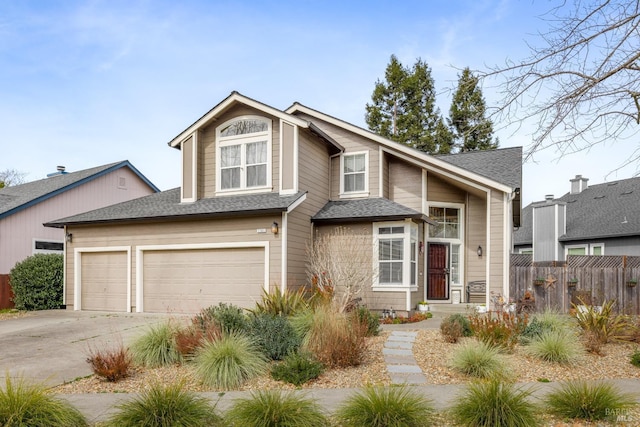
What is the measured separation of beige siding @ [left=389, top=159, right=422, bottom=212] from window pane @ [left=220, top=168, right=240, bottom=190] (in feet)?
15.2

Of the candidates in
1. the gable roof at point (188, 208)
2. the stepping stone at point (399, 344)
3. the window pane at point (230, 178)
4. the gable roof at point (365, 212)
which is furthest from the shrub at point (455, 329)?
the window pane at point (230, 178)

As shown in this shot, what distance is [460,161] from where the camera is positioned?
1633cm

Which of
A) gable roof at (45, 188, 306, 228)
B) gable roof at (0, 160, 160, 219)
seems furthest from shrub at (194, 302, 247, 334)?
gable roof at (0, 160, 160, 219)

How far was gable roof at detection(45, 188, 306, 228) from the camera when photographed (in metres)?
12.2

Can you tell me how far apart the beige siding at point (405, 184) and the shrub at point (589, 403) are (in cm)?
925

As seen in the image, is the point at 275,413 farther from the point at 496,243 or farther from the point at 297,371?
the point at 496,243

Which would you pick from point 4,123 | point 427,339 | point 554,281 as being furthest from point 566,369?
point 4,123

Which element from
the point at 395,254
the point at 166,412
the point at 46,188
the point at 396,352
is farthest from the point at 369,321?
the point at 46,188

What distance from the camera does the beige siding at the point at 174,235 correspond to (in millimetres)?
12177

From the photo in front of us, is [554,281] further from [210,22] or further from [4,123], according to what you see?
[4,123]

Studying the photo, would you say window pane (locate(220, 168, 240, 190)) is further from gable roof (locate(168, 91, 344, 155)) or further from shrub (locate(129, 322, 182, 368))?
shrub (locate(129, 322, 182, 368))

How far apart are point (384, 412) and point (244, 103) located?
35.7 ft

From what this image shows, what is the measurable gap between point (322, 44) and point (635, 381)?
7.80 m

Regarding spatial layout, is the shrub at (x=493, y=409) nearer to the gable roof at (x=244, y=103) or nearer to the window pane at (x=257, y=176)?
the gable roof at (x=244, y=103)
